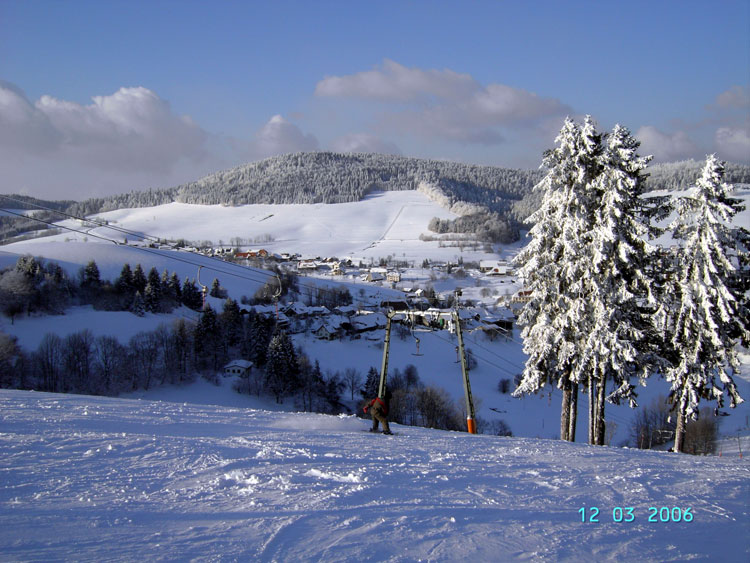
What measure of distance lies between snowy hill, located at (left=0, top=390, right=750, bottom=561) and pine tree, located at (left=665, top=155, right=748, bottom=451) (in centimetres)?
618

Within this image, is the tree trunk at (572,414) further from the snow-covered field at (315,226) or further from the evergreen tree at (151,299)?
the snow-covered field at (315,226)

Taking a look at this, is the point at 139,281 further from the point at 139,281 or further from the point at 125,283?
the point at 125,283

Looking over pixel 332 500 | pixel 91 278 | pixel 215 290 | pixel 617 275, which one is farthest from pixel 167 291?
pixel 332 500

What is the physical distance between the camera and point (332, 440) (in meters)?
9.74

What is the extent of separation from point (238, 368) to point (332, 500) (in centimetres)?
4524

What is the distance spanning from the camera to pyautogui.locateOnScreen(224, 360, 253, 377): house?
48844 mm

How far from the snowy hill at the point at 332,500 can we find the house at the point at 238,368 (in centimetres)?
3978

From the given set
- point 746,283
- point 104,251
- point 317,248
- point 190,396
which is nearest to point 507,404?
point 190,396

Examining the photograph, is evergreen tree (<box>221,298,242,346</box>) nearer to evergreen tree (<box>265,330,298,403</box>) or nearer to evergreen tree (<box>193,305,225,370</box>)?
evergreen tree (<box>193,305,225,370</box>)

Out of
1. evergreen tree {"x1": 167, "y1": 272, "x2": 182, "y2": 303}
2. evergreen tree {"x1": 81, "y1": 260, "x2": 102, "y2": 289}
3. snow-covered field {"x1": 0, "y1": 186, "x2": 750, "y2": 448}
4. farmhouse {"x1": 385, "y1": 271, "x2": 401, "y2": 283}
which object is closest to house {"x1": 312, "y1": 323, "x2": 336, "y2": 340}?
snow-covered field {"x1": 0, "y1": 186, "x2": 750, "y2": 448}

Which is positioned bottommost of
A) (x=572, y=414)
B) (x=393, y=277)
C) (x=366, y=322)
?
(x=366, y=322)

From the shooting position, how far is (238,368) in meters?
48.9

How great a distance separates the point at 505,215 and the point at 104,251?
127m

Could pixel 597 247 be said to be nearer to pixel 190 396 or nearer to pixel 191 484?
pixel 191 484
